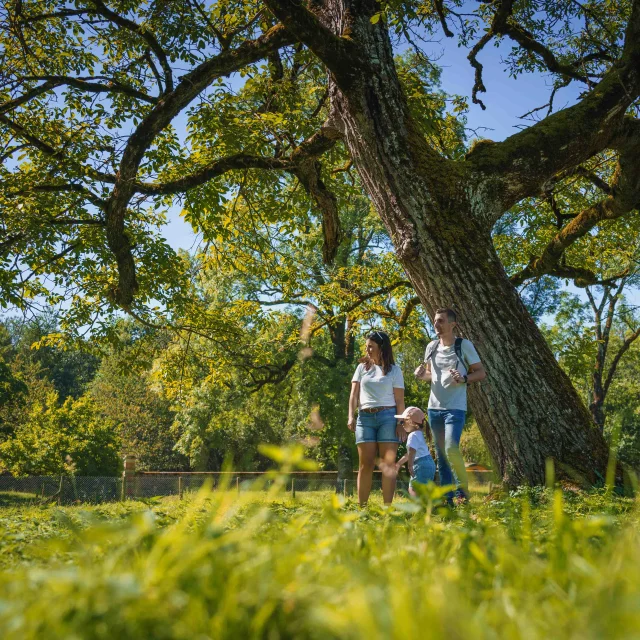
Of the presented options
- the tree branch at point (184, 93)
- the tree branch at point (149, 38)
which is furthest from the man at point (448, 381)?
the tree branch at point (149, 38)

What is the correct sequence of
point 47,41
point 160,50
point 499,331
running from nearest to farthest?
point 499,331
point 160,50
point 47,41

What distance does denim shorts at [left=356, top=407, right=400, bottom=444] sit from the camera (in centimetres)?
607

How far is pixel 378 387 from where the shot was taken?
241 inches

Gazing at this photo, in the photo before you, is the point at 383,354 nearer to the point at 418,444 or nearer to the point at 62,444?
the point at 418,444

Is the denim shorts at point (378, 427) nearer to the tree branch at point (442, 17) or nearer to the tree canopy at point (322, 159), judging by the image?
the tree canopy at point (322, 159)

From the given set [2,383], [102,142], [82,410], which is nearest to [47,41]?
[102,142]

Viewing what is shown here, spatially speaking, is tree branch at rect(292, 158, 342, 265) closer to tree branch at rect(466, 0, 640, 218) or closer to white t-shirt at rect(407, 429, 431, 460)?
tree branch at rect(466, 0, 640, 218)

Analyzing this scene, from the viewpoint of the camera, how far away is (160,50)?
29.3 feet

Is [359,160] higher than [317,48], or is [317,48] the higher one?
[317,48]

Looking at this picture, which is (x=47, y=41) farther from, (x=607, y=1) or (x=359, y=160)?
(x=607, y=1)

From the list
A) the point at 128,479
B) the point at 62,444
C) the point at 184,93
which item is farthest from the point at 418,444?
the point at 62,444

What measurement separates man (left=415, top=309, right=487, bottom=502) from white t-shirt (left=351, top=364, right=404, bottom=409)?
0.45 m

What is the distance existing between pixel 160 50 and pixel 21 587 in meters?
9.30

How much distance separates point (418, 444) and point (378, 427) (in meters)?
0.61
